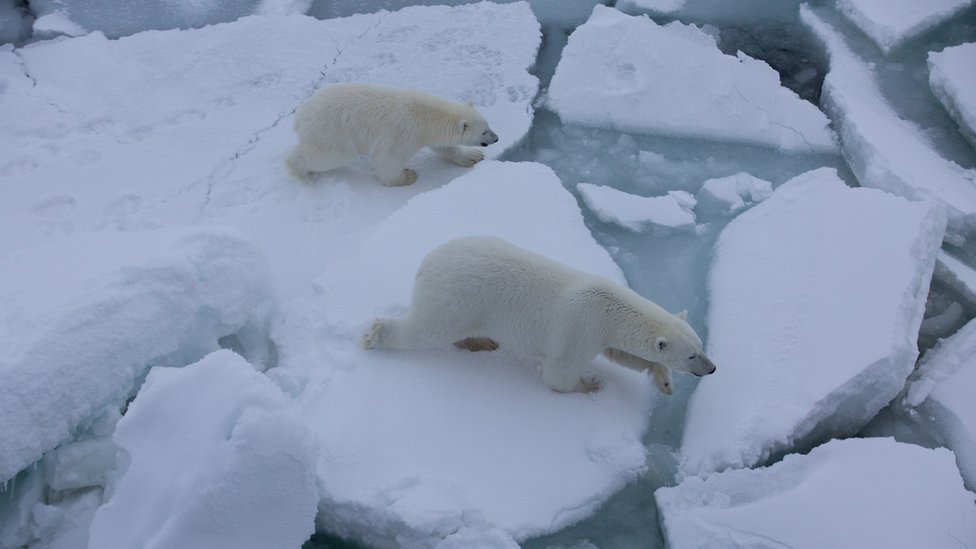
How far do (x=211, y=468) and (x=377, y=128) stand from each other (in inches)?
87.8

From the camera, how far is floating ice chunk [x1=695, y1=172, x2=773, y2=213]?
12.7 feet

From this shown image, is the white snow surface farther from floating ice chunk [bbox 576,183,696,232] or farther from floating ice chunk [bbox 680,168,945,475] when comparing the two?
floating ice chunk [bbox 576,183,696,232]

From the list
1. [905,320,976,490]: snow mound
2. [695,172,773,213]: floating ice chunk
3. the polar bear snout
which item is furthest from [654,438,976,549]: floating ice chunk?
[695,172,773,213]: floating ice chunk

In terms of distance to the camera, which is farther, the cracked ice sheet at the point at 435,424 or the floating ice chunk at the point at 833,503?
the cracked ice sheet at the point at 435,424

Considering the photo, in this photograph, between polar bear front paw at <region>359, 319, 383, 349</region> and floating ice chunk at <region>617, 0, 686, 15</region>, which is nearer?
polar bear front paw at <region>359, 319, 383, 349</region>

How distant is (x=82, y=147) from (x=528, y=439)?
10.7 ft

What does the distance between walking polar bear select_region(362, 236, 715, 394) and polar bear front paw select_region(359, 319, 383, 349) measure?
0.42 feet

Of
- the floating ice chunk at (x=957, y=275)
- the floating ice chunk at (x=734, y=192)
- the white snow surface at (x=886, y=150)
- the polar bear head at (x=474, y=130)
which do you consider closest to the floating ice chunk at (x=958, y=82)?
the white snow surface at (x=886, y=150)

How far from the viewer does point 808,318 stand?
2975 millimetres

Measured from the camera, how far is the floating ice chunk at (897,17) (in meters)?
4.75

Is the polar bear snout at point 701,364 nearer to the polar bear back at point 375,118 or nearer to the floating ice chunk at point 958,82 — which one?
the polar bear back at point 375,118

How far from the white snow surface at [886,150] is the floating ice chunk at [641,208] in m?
1.02

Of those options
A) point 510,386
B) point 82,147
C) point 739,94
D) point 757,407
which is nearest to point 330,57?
point 82,147

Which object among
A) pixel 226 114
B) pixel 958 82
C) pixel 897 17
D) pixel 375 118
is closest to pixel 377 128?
pixel 375 118
